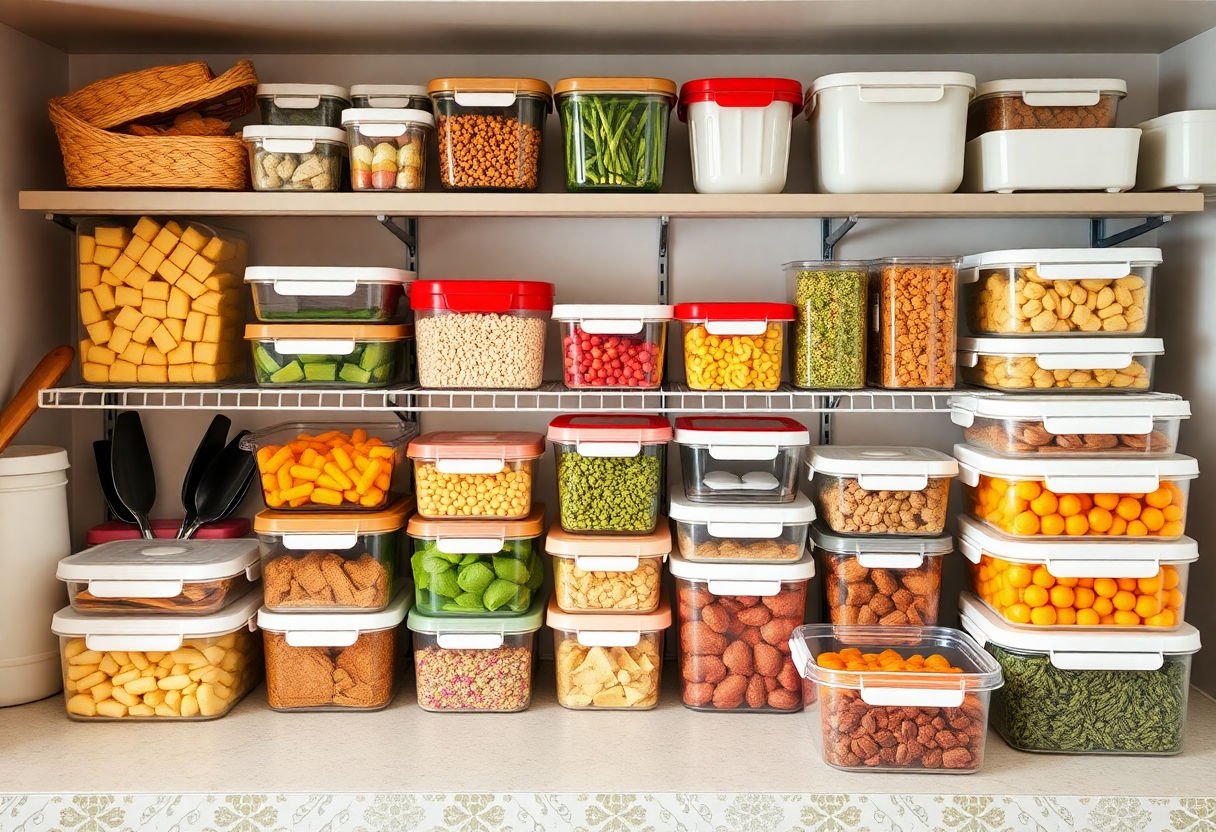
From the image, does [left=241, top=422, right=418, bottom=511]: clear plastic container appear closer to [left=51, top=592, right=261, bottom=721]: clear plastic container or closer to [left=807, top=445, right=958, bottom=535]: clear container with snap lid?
[left=51, top=592, right=261, bottom=721]: clear plastic container

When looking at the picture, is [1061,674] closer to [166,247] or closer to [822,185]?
[822,185]

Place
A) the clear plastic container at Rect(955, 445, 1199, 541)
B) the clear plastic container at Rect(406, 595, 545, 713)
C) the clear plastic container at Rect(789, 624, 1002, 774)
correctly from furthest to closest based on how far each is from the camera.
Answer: the clear plastic container at Rect(406, 595, 545, 713), the clear plastic container at Rect(955, 445, 1199, 541), the clear plastic container at Rect(789, 624, 1002, 774)

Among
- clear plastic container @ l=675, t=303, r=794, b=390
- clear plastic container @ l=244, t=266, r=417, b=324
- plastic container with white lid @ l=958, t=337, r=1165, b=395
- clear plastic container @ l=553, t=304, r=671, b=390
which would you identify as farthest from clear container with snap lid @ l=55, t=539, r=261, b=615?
plastic container with white lid @ l=958, t=337, r=1165, b=395

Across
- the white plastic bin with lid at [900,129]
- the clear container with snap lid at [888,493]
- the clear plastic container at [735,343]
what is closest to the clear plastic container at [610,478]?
the clear plastic container at [735,343]

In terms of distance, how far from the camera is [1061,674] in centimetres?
171

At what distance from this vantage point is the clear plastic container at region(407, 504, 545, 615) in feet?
5.97

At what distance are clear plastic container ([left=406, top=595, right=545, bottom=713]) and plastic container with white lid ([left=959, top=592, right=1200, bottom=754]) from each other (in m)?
0.88

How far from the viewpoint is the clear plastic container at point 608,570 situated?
1815 millimetres

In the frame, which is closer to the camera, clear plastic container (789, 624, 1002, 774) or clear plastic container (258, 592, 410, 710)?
clear plastic container (789, 624, 1002, 774)

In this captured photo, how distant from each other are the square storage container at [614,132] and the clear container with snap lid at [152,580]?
969 millimetres

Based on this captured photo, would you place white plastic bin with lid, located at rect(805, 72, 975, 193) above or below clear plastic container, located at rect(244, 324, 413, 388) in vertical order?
above

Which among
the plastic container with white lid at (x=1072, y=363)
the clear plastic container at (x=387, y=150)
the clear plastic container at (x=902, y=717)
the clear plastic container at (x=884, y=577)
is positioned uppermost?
the clear plastic container at (x=387, y=150)

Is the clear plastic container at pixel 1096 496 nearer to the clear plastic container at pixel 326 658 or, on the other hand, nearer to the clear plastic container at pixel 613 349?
the clear plastic container at pixel 613 349

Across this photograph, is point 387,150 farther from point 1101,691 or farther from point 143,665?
point 1101,691
